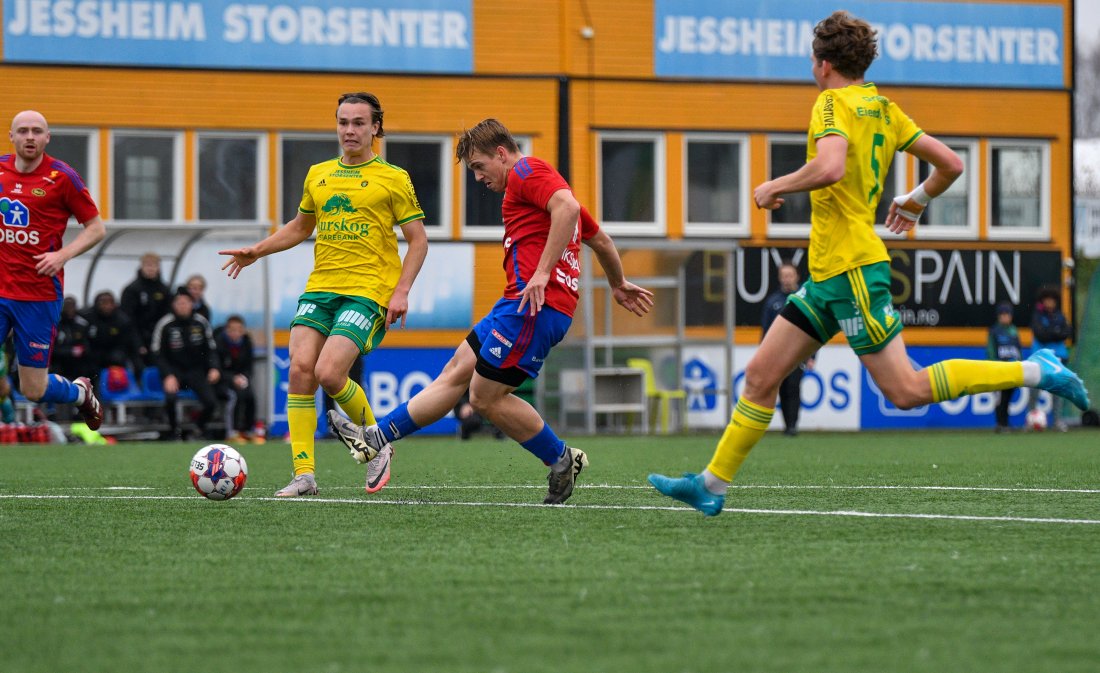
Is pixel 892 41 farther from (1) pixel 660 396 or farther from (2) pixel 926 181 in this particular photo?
(2) pixel 926 181

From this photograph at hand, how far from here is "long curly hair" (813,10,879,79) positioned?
6699 millimetres

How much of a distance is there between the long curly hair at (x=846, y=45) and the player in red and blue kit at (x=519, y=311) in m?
1.37

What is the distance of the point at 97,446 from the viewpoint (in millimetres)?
17281

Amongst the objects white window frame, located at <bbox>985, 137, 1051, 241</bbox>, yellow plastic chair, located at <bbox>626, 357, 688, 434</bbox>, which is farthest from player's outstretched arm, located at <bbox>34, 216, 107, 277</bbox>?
white window frame, located at <bbox>985, 137, 1051, 241</bbox>

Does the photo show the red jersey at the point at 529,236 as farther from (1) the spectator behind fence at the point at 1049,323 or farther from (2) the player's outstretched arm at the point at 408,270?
(1) the spectator behind fence at the point at 1049,323

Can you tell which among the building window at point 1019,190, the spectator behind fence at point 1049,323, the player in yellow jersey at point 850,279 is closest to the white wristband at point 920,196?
the player in yellow jersey at point 850,279

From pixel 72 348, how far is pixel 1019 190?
49.9 ft

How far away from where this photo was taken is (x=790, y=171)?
25.4 metres

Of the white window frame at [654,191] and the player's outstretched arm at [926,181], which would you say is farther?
the white window frame at [654,191]

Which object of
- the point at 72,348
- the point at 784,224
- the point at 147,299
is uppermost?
the point at 784,224

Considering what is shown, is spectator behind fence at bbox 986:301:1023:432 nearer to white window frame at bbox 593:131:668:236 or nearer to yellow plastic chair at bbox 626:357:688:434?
yellow plastic chair at bbox 626:357:688:434

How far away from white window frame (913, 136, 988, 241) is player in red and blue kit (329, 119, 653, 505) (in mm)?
18695

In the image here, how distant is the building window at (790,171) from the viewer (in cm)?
2536

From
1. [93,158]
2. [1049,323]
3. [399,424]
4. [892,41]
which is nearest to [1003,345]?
[1049,323]
